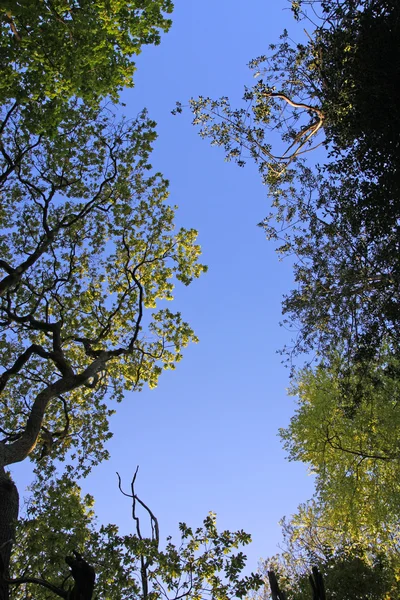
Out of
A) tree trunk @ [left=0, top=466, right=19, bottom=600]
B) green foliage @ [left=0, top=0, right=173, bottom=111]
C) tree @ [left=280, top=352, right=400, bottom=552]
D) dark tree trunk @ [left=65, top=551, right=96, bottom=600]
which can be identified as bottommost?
dark tree trunk @ [left=65, top=551, right=96, bottom=600]

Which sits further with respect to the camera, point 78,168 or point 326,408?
point 326,408

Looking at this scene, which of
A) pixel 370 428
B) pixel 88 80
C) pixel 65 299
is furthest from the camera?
pixel 370 428

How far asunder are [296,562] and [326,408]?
736cm

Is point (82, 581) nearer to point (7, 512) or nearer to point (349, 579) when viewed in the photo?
point (7, 512)

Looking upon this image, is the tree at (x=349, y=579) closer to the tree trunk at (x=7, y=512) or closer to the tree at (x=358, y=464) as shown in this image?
the tree at (x=358, y=464)

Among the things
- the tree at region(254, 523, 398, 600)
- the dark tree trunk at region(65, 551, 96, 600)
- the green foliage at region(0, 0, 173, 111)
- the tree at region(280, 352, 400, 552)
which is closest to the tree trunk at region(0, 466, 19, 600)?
the dark tree trunk at region(65, 551, 96, 600)

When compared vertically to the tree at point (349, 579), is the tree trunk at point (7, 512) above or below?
above

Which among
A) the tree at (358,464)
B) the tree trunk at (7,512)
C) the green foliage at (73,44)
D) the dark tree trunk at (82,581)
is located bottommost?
the dark tree trunk at (82,581)

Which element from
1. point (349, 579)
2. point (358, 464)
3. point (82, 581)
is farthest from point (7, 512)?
point (358, 464)

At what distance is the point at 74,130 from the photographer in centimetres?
1518

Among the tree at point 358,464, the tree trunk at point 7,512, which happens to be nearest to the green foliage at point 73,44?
the tree trunk at point 7,512

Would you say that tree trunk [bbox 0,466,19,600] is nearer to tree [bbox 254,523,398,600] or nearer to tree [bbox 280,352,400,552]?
tree [bbox 254,523,398,600]

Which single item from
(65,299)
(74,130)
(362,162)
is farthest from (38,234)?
(362,162)

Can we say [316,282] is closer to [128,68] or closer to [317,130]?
[317,130]
